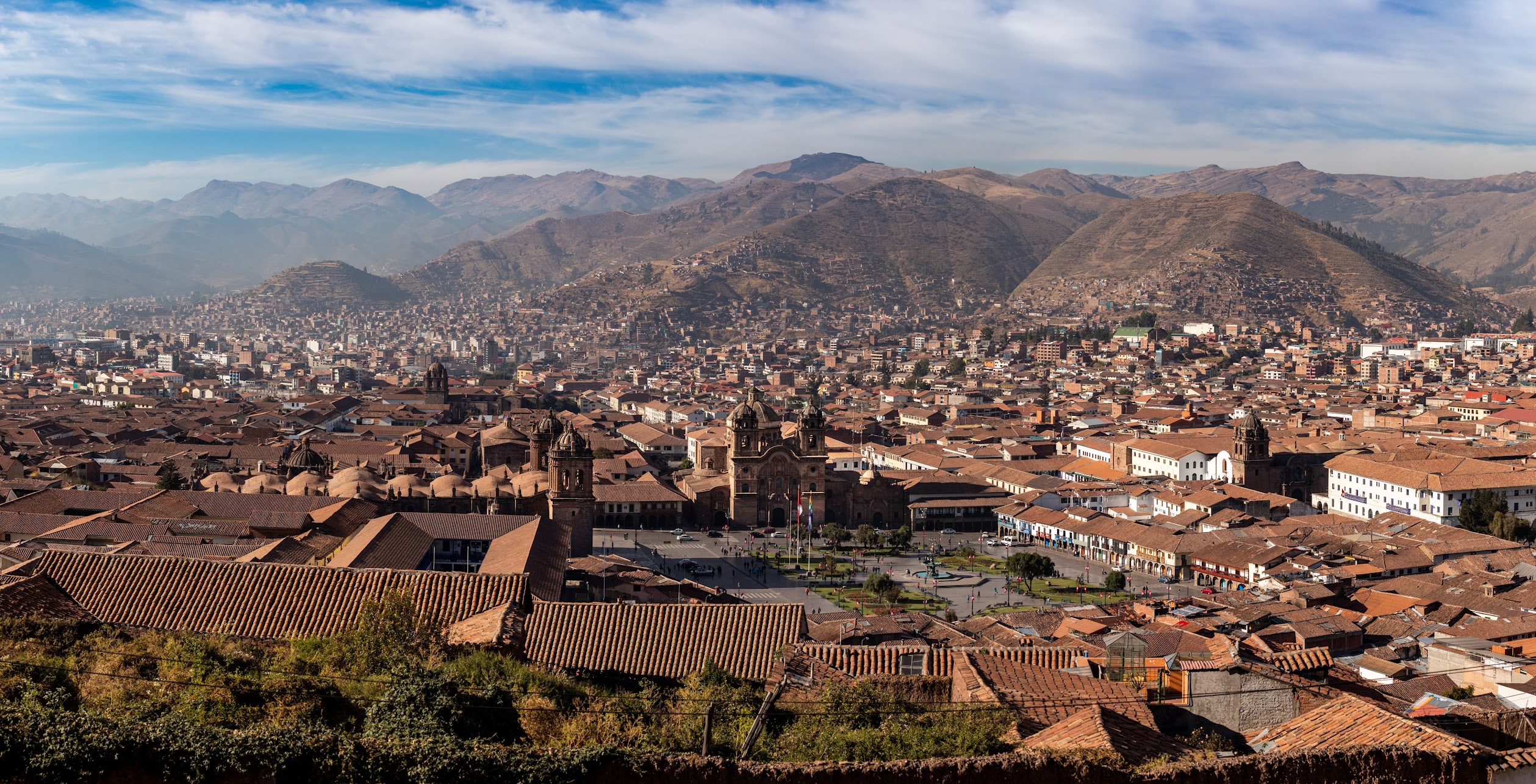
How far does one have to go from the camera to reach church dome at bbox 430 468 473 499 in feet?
140

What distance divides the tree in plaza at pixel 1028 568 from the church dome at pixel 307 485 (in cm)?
1979

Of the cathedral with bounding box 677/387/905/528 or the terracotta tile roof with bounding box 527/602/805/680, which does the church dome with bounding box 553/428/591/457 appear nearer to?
the cathedral with bounding box 677/387/905/528

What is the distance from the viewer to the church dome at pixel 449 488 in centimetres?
4275

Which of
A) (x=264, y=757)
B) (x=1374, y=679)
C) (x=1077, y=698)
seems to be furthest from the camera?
(x=1374, y=679)

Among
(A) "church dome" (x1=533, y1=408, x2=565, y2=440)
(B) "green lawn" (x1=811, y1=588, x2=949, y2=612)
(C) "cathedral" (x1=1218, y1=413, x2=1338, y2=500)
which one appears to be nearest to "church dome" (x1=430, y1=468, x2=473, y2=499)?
(A) "church dome" (x1=533, y1=408, x2=565, y2=440)

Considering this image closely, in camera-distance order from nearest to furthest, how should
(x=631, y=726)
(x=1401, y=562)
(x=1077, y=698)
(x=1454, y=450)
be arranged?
(x=631, y=726) → (x=1077, y=698) → (x=1401, y=562) → (x=1454, y=450)

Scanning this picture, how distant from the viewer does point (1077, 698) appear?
13594mm

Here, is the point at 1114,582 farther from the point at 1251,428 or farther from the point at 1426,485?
the point at 1251,428

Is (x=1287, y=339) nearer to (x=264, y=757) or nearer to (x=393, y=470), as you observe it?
(x=393, y=470)

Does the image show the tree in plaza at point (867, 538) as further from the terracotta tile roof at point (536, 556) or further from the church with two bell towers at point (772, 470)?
the terracotta tile roof at point (536, 556)

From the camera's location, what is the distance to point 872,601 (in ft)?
127

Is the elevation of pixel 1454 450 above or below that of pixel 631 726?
below

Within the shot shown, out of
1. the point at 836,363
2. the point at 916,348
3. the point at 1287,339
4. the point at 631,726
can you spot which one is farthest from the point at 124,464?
the point at 1287,339

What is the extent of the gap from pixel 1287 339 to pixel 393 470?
11202 cm
